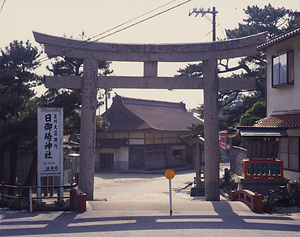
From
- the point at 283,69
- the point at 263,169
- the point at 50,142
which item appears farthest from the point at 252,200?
the point at 50,142

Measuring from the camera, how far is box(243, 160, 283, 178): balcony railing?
1539 centimetres

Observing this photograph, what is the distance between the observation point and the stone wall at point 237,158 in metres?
22.6

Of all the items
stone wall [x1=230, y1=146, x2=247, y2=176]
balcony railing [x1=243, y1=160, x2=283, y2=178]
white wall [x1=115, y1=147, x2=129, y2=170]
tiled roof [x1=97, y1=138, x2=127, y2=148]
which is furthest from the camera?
white wall [x1=115, y1=147, x2=129, y2=170]

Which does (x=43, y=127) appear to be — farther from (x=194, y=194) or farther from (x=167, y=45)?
(x=194, y=194)

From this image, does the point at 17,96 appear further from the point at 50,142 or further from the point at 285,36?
the point at 285,36

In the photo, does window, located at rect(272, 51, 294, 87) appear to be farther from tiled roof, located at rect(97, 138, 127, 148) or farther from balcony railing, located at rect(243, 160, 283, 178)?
tiled roof, located at rect(97, 138, 127, 148)

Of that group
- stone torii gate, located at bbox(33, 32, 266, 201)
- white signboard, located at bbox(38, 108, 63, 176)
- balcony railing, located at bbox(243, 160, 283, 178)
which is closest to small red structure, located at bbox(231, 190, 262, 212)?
balcony railing, located at bbox(243, 160, 283, 178)

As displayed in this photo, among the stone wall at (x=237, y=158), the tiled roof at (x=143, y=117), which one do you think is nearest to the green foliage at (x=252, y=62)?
the stone wall at (x=237, y=158)

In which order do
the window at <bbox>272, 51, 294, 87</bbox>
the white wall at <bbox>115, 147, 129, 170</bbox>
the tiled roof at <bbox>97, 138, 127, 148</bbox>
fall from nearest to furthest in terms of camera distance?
the window at <bbox>272, 51, 294, 87</bbox> → the tiled roof at <bbox>97, 138, 127, 148</bbox> → the white wall at <bbox>115, 147, 129, 170</bbox>

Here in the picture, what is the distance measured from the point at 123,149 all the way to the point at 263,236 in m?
30.9

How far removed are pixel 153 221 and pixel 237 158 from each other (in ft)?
46.3

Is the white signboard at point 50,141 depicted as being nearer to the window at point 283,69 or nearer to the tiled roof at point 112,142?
the window at point 283,69

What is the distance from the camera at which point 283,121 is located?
1593 centimetres

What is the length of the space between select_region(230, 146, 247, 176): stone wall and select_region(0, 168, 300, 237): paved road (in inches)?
337
